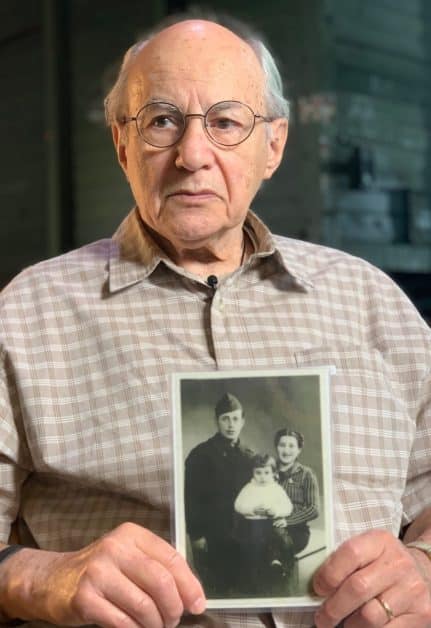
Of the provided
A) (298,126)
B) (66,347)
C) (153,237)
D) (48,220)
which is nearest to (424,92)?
(298,126)

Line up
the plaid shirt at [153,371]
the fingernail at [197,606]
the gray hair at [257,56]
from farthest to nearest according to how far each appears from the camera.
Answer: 1. the gray hair at [257,56]
2. the plaid shirt at [153,371]
3. the fingernail at [197,606]

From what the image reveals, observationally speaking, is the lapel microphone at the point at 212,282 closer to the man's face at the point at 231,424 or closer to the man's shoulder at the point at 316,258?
the man's shoulder at the point at 316,258

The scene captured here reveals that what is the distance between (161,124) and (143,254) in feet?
0.65

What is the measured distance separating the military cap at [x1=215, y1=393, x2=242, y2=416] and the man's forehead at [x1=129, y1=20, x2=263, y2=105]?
48 cm

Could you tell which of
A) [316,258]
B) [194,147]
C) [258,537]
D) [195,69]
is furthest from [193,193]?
[258,537]

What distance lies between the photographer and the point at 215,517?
959 millimetres

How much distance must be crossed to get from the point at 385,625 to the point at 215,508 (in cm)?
25

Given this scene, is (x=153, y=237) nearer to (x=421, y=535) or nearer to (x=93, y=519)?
(x=93, y=519)

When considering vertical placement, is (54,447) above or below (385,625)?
above

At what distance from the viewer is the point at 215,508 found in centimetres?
96

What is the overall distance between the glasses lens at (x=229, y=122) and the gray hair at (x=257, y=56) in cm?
8

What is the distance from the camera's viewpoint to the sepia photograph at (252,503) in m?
0.96

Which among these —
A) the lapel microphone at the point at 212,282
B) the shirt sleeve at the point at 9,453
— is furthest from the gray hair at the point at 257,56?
the shirt sleeve at the point at 9,453

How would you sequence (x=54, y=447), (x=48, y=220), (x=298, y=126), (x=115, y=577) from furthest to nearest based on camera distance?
(x=48, y=220), (x=298, y=126), (x=54, y=447), (x=115, y=577)
